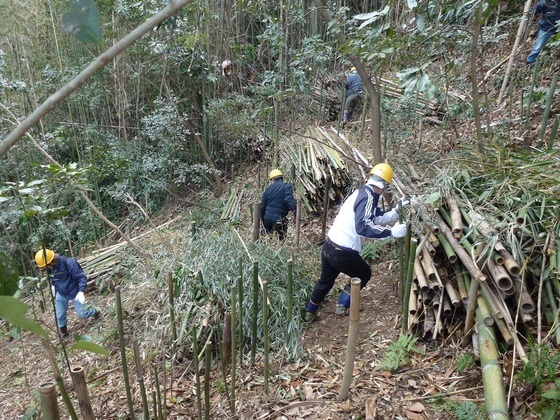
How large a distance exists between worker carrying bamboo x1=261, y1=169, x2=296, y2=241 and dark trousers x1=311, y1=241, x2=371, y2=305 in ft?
5.99

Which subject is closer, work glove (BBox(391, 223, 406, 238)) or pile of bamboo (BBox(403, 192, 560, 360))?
pile of bamboo (BBox(403, 192, 560, 360))

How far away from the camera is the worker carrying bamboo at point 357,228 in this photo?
341 cm

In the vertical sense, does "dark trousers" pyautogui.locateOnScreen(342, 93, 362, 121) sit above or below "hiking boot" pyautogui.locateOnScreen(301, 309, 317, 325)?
above

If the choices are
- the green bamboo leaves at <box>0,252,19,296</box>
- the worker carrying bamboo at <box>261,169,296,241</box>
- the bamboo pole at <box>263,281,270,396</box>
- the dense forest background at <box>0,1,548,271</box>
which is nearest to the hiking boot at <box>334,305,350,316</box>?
the bamboo pole at <box>263,281,270,396</box>

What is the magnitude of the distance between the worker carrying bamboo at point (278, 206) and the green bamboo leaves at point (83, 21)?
4989 mm

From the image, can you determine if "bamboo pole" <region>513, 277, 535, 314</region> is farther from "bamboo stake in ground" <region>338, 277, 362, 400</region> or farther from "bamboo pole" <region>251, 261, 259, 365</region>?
"bamboo pole" <region>251, 261, 259, 365</region>

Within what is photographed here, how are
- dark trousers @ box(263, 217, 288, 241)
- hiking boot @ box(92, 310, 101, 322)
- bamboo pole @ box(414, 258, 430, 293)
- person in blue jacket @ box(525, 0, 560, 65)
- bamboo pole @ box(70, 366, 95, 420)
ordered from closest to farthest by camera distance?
bamboo pole @ box(70, 366, 95, 420) < bamboo pole @ box(414, 258, 430, 293) < person in blue jacket @ box(525, 0, 560, 65) < hiking boot @ box(92, 310, 101, 322) < dark trousers @ box(263, 217, 288, 241)

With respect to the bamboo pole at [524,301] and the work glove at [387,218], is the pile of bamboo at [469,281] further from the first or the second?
the work glove at [387,218]

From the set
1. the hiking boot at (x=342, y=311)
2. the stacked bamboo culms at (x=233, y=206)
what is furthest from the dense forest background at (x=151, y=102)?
the hiking boot at (x=342, y=311)

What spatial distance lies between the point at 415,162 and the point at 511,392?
11.0 ft

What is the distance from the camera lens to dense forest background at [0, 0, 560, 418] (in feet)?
14.3

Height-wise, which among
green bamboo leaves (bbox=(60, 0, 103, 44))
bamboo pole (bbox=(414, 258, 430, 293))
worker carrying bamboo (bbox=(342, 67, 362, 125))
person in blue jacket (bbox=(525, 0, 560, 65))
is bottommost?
bamboo pole (bbox=(414, 258, 430, 293))

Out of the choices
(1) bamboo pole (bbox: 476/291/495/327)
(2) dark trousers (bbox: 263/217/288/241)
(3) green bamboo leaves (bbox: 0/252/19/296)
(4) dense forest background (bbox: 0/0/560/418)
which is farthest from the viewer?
(2) dark trousers (bbox: 263/217/288/241)

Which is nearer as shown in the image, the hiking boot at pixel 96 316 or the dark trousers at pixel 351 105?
the hiking boot at pixel 96 316
